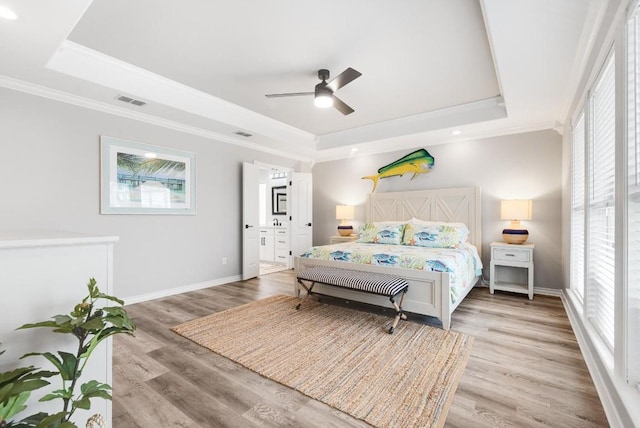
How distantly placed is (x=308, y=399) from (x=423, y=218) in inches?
150

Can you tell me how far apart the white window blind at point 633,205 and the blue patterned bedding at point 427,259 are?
1.47 meters

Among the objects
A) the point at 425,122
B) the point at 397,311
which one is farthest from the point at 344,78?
the point at 397,311

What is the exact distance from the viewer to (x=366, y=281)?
303 cm

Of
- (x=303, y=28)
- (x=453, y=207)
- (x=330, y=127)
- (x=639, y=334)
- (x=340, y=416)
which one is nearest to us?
(x=639, y=334)

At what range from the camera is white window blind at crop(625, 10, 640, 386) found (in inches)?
56.0

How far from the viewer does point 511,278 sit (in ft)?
14.4

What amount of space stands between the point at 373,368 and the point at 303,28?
2.72 m

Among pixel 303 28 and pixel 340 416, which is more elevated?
pixel 303 28

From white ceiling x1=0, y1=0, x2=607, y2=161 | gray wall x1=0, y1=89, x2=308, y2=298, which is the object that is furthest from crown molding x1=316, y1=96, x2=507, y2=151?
gray wall x1=0, y1=89, x2=308, y2=298

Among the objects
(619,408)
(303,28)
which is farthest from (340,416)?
(303,28)

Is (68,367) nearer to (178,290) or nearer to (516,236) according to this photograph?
(178,290)

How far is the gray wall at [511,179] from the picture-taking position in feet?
13.4

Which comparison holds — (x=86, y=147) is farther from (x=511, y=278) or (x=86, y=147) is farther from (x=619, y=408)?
(x=511, y=278)

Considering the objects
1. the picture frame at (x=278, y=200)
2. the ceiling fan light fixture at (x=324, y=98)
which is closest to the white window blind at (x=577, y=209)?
the ceiling fan light fixture at (x=324, y=98)
